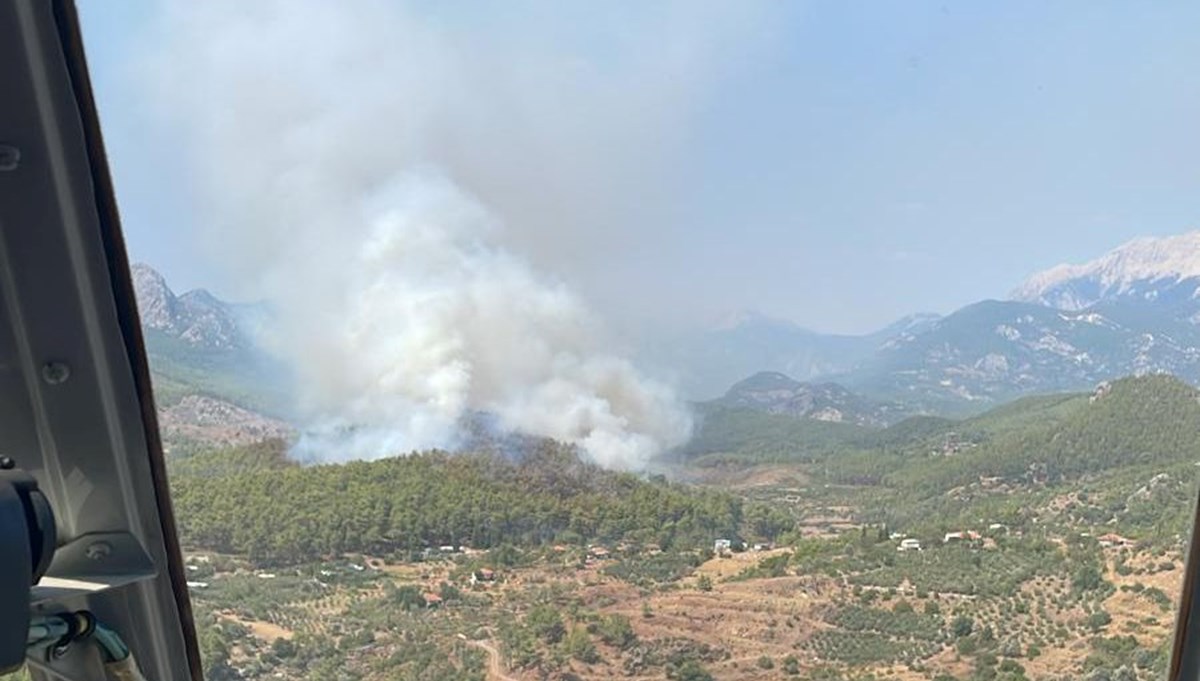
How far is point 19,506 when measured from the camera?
105 cm

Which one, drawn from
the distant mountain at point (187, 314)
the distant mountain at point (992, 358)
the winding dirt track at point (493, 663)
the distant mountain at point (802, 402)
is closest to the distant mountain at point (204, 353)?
the distant mountain at point (187, 314)

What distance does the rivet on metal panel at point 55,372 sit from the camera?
1.25 m

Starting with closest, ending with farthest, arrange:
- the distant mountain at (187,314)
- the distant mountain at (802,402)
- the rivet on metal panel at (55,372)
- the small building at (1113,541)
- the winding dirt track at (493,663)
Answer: the rivet on metal panel at (55,372) < the distant mountain at (187,314) < the small building at (1113,541) < the winding dirt track at (493,663) < the distant mountain at (802,402)

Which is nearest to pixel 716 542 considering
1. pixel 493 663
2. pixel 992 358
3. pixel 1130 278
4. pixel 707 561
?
pixel 707 561

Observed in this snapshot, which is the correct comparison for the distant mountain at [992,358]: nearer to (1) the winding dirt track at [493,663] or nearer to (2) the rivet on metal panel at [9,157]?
(1) the winding dirt track at [493,663]

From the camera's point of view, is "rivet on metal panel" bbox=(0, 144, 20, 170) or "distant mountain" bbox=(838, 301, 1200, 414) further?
"distant mountain" bbox=(838, 301, 1200, 414)

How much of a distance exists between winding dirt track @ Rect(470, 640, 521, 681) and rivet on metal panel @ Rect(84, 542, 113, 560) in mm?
753

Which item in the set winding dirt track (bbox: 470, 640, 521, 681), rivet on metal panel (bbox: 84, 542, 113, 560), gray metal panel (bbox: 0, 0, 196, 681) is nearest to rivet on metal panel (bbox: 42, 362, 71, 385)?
gray metal panel (bbox: 0, 0, 196, 681)

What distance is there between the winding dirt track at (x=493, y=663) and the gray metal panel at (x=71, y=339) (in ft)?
2.14

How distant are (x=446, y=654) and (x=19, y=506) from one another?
3.25ft

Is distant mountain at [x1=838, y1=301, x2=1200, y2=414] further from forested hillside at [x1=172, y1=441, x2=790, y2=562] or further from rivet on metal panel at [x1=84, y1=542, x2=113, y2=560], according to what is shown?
rivet on metal panel at [x1=84, y1=542, x2=113, y2=560]

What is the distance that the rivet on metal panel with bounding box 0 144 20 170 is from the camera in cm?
114

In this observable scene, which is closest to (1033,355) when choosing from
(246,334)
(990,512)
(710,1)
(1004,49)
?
(990,512)

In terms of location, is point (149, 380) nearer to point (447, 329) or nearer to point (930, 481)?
point (447, 329)
